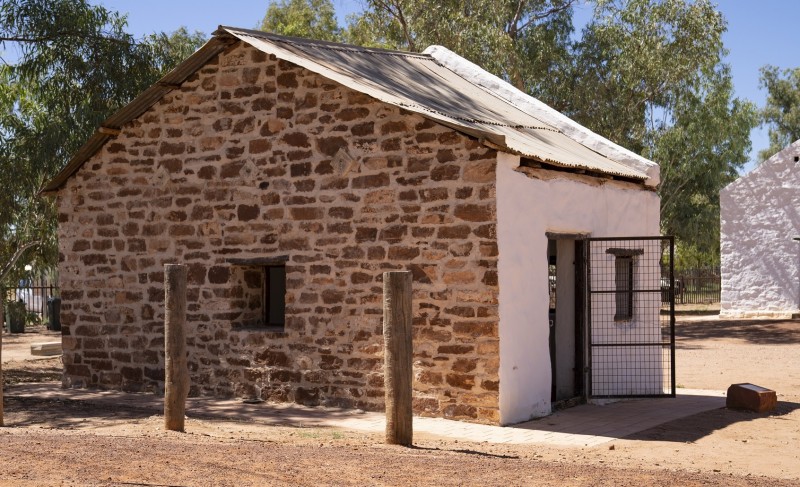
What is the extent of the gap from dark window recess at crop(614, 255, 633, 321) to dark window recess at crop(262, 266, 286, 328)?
4.15 metres

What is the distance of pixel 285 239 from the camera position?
38.7 feet

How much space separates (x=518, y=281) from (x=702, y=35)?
18.4 m

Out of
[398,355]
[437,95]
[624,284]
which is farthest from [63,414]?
[624,284]

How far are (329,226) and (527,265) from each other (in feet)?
7.43

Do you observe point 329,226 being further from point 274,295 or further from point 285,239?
point 274,295

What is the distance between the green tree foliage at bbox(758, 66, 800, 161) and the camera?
50.1 meters

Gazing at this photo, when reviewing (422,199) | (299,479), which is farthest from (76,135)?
(299,479)

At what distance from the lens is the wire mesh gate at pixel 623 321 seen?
A: 12.3 meters

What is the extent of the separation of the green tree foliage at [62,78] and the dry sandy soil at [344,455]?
637cm

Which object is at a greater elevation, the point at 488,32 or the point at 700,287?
the point at 488,32

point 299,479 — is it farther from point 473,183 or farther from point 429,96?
point 429,96

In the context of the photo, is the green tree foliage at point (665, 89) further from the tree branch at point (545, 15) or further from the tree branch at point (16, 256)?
the tree branch at point (16, 256)

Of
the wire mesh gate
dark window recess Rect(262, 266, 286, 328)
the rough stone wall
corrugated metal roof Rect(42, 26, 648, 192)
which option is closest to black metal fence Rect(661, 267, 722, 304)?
corrugated metal roof Rect(42, 26, 648, 192)

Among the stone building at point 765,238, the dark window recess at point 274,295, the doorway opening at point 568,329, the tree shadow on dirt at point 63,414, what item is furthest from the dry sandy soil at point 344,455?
the stone building at point 765,238
